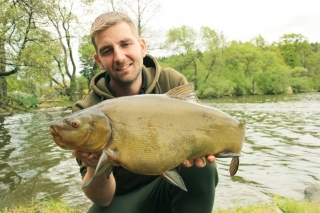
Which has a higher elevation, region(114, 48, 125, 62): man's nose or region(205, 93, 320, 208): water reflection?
region(114, 48, 125, 62): man's nose

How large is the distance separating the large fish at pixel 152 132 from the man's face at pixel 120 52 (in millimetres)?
665

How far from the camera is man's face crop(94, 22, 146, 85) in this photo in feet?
8.55

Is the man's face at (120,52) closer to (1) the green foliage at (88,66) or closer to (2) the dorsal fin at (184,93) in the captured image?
(2) the dorsal fin at (184,93)

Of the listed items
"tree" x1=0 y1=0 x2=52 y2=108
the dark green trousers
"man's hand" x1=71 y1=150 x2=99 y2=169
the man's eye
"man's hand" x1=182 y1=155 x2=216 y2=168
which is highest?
"tree" x1=0 y1=0 x2=52 y2=108

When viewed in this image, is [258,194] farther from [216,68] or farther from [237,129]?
[216,68]

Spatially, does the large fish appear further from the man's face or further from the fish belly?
the man's face

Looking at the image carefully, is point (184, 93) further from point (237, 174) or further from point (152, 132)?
point (237, 174)

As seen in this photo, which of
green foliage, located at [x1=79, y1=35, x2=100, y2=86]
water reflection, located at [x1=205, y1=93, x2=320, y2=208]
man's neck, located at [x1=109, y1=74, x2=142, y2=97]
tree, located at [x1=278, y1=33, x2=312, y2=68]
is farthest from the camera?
tree, located at [x1=278, y1=33, x2=312, y2=68]

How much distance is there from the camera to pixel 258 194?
560 centimetres

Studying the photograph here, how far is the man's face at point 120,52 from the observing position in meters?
2.61

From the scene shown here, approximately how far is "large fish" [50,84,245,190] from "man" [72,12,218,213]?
348 mm

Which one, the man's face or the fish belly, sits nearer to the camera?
the fish belly

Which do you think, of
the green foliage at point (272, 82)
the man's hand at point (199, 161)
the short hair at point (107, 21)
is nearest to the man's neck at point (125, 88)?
the short hair at point (107, 21)

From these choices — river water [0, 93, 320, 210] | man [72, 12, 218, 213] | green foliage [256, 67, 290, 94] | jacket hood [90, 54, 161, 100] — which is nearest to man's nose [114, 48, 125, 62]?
man [72, 12, 218, 213]
